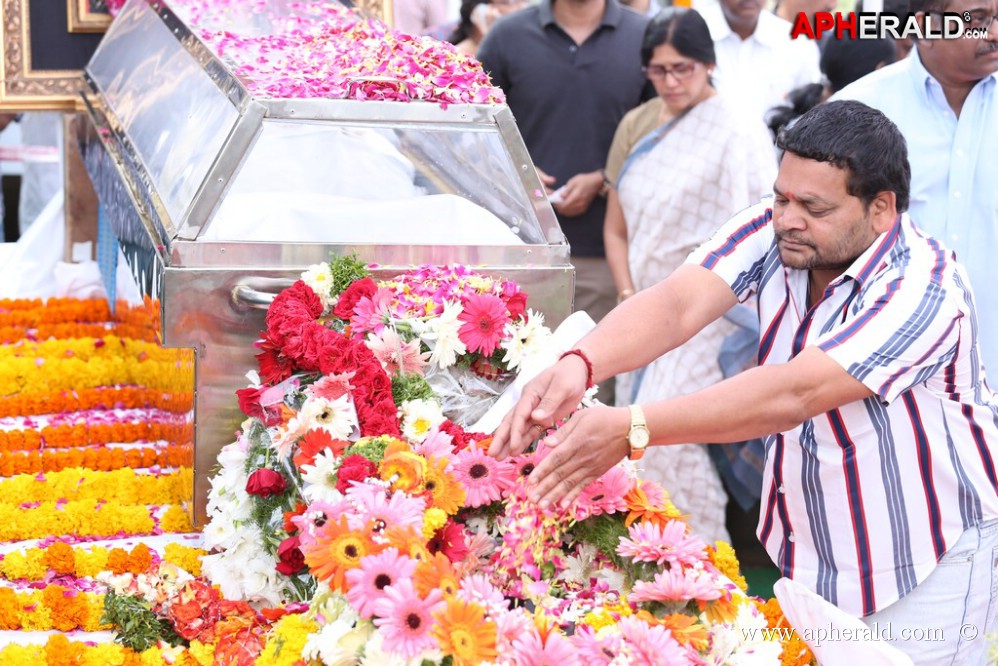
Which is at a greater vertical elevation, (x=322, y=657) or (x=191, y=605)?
(x=322, y=657)

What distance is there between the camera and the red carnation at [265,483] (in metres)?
2.70

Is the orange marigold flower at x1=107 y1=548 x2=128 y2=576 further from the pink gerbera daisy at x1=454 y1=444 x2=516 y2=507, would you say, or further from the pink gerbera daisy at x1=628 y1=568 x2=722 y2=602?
the pink gerbera daisy at x1=628 y1=568 x2=722 y2=602

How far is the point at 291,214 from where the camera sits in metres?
3.31

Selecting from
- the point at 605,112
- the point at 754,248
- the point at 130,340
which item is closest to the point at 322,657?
the point at 754,248

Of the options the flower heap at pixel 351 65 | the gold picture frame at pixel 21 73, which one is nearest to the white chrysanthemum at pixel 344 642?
the flower heap at pixel 351 65

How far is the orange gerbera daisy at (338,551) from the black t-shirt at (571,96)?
3.21m

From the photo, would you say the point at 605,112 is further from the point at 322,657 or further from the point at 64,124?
the point at 322,657

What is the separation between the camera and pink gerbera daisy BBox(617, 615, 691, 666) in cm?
205

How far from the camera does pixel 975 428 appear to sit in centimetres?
248

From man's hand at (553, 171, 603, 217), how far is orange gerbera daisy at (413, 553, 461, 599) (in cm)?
320

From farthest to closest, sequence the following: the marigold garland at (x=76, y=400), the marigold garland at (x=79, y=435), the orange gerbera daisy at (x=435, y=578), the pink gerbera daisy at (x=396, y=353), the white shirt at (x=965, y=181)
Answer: the marigold garland at (x=76, y=400) < the marigold garland at (x=79, y=435) < the white shirt at (x=965, y=181) < the pink gerbera daisy at (x=396, y=353) < the orange gerbera daisy at (x=435, y=578)

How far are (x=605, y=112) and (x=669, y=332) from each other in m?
2.83

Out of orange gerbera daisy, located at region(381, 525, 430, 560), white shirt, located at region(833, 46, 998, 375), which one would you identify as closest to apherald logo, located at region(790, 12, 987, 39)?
white shirt, located at region(833, 46, 998, 375)

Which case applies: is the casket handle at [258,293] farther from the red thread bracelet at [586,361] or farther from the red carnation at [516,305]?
the red thread bracelet at [586,361]
